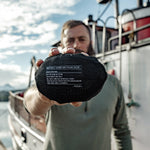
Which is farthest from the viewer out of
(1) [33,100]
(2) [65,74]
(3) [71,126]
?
(3) [71,126]

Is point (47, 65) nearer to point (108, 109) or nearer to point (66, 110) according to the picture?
point (66, 110)

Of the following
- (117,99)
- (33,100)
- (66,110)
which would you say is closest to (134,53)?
(117,99)

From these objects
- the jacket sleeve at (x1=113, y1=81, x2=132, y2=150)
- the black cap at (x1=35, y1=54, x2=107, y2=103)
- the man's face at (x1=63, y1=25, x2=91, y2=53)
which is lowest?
the jacket sleeve at (x1=113, y1=81, x2=132, y2=150)

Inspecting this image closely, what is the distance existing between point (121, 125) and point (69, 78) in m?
1.07

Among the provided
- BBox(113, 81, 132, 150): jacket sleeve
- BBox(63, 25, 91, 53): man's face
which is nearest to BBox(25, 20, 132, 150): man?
BBox(63, 25, 91, 53): man's face

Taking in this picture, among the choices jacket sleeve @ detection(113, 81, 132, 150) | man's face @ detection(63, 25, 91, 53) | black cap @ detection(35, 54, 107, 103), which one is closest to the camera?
black cap @ detection(35, 54, 107, 103)

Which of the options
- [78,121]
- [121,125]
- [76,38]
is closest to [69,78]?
[78,121]

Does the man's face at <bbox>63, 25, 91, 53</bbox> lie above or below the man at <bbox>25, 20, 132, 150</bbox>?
above

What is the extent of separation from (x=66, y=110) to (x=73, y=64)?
60 cm

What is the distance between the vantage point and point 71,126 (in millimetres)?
1218

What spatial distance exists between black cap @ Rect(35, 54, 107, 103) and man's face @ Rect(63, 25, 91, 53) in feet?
2.04

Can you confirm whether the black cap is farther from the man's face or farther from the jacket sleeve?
the jacket sleeve

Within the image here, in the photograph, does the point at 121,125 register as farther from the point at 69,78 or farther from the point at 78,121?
the point at 69,78

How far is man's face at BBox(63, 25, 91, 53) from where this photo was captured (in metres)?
1.36
